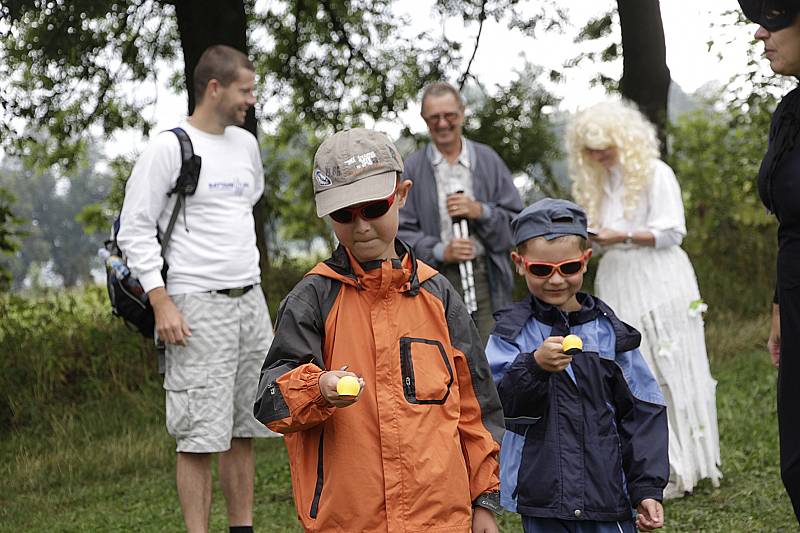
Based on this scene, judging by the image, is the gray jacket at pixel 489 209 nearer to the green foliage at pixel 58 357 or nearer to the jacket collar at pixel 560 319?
the jacket collar at pixel 560 319

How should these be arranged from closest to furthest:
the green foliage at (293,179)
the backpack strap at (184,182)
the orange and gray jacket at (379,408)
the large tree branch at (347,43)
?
the orange and gray jacket at (379,408) < the backpack strap at (184,182) < the large tree branch at (347,43) < the green foliage at (293,179)

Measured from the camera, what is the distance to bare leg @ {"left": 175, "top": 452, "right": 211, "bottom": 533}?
4609 mm

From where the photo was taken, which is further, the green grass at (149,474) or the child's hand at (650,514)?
the green grass at (149,474)

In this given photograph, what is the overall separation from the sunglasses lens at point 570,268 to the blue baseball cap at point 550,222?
96mm

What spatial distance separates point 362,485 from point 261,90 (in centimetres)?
1098

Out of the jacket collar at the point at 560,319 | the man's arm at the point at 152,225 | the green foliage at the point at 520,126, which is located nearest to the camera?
the jacket collar at the point at 560,319

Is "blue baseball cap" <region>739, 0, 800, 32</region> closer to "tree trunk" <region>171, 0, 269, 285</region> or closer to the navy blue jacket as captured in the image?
the navy blue jacket

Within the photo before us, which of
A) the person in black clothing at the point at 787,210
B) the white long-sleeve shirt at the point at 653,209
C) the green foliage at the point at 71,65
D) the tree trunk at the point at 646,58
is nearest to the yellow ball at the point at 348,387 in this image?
the person in black clothing at the point at 787,210

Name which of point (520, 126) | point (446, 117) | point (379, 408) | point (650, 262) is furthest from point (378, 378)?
point (520, 126)

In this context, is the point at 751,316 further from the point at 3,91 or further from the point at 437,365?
the point at 437,365

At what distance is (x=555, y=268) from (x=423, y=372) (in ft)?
2.31

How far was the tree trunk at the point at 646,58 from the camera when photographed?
10.6m

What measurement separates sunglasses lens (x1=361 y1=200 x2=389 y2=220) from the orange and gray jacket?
129mm

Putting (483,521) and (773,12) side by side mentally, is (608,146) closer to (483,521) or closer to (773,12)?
(773,12)
